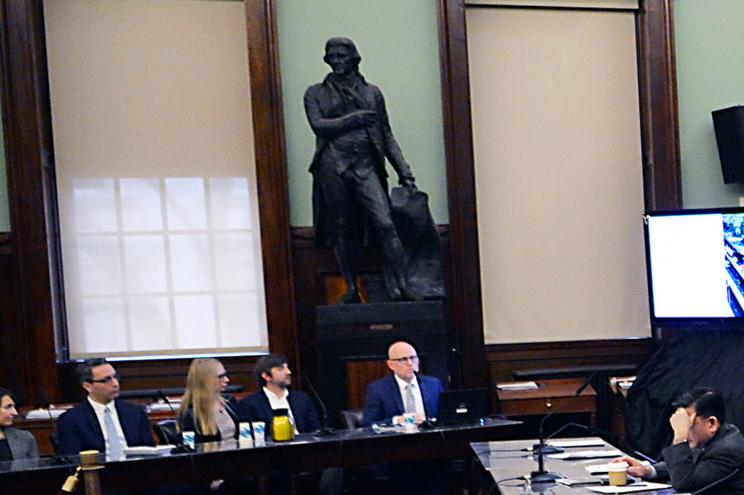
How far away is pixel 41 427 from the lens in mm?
6051

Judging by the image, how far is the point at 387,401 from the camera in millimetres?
5711

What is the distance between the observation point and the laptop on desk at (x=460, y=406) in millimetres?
5250

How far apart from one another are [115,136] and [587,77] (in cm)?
351

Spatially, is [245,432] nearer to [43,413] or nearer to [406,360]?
[406,360]

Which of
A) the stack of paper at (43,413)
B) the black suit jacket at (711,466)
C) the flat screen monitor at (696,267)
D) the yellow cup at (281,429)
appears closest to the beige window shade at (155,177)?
the stack of paper at (43,413)

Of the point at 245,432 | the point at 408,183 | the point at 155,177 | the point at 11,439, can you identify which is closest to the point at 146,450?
the point at 245,432

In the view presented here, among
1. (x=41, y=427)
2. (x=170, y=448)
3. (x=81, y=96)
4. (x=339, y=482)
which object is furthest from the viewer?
(x=81, y=96)

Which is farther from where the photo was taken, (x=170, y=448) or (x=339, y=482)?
(x=339, y=482)

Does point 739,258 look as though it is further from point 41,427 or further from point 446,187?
point 41,427

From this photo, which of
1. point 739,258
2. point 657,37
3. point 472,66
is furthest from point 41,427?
point 657,37

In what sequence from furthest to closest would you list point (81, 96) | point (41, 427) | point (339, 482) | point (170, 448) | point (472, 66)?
point (472, 66), point (81, 96), point (41, 427), point (339, 482), point (170, 448)

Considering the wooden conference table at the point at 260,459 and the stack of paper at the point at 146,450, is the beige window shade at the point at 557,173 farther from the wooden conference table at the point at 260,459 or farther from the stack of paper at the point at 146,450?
the stack of paper at the point at 146,450

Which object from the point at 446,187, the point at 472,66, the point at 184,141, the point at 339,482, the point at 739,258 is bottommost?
the point at 339,482

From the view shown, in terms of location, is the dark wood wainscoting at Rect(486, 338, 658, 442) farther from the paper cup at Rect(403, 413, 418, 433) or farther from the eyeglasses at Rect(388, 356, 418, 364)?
the paper cup at Rect(403, 413, 418, 433)
